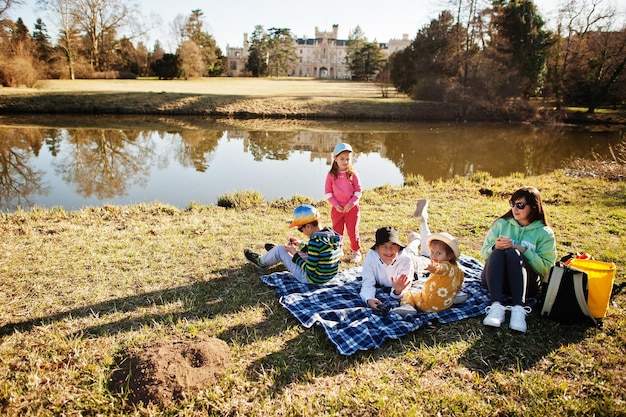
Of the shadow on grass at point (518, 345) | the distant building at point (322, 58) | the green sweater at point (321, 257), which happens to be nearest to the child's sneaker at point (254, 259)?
the green sweater at point (321, 257)

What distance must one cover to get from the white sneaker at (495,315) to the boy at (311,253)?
1.48m

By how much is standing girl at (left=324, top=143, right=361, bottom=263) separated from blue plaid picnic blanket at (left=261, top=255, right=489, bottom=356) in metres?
0.78

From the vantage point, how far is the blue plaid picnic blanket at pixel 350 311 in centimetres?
315

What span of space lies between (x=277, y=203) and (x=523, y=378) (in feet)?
17.6

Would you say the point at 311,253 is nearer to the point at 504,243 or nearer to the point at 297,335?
the point at 297,335

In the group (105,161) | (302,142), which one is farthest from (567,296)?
(302,142)

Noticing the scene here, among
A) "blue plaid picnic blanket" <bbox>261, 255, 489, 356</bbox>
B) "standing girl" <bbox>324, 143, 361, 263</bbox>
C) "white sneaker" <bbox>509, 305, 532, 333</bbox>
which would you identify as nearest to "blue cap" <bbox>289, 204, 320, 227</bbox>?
"blue plaid picnic blanket" <bbox>261, 255, 489, 356</bbox>

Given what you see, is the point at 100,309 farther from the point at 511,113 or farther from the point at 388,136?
the point at 511,113

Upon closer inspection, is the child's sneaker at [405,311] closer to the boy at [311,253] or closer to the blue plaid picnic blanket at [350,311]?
A: the blue plaid picnic blanket at [350,311]

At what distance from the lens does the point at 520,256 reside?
11.5 ft

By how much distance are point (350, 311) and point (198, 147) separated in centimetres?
1213

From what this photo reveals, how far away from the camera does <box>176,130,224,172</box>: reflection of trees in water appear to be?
39.4 ft

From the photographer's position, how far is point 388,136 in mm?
18672

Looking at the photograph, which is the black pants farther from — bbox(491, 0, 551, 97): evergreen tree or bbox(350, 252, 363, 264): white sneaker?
bbox(491, 0, 551, 97): evergreen tree
